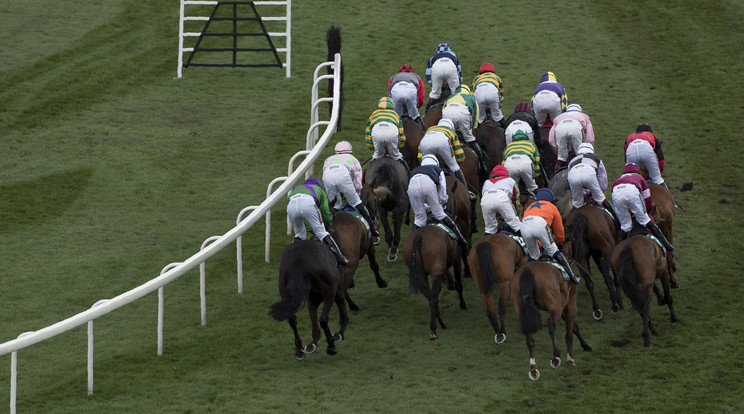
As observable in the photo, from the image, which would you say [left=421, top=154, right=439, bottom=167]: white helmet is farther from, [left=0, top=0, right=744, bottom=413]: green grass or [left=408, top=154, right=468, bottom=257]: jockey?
[left=0, top=0, right=744, bottom=413]: green grass

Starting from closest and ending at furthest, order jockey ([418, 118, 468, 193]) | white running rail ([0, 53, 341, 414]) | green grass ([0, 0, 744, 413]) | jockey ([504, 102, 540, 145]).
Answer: white running rail ([0, 53, 341, 414])
green grass ([0, 0, 744, 413])
jockey ([418, 118, 468, 193])
jockey ([504, 102, 540, 145])

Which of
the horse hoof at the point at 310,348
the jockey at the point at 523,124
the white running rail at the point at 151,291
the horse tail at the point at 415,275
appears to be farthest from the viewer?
the jockey at the point at 523,124

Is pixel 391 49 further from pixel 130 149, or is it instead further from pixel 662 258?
pixel 662 258

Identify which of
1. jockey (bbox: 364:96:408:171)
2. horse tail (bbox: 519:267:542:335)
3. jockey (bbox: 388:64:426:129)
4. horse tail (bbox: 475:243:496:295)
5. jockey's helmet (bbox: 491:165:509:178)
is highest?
jockey (bbox: 388:64:426:129)

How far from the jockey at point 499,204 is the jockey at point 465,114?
6.32ft

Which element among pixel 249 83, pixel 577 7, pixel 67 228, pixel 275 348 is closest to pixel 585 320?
pixel 275 348

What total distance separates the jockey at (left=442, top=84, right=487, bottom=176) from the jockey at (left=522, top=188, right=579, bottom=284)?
2773 mm

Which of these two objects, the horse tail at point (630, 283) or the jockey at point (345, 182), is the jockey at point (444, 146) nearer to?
the jockey at point (345, 182)

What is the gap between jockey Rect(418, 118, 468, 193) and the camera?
11.9m

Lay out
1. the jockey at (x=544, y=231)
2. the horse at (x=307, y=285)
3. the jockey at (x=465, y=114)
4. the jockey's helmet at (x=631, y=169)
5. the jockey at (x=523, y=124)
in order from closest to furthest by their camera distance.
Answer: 1. the horse at (x=307, y=285)
2. the jockey at (x=544, y=231)
3. the jockey's helmet at (x=631, y=169)
4. the jockey at (x=523, y=124)
5. the jockey at (x=465, y=114)

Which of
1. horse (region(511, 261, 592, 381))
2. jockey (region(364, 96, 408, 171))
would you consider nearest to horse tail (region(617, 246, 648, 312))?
horse (region(511, 261, 592, 381))

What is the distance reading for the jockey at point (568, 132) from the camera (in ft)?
40.2

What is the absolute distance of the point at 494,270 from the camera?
33.8ft

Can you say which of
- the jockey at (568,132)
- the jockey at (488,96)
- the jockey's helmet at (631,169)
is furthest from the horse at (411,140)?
the jockey's helmet at (631,169)
